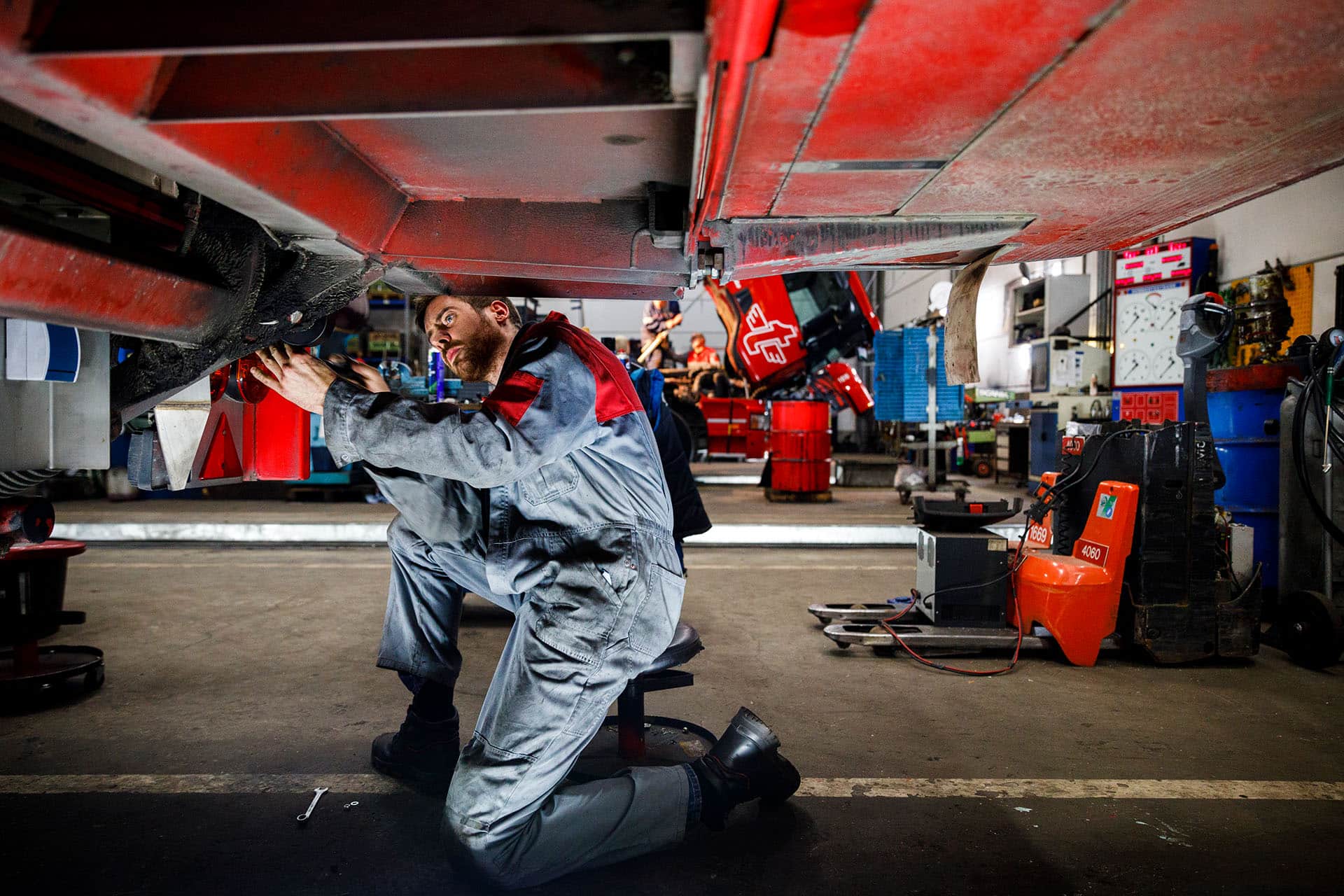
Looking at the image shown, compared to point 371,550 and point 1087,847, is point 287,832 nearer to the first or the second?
point 1087,847

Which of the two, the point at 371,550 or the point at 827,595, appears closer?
the point at 827,595

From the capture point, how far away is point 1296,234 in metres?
6.56

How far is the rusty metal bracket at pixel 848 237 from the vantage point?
60.7 inches

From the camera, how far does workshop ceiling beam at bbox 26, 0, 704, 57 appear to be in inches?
31.0

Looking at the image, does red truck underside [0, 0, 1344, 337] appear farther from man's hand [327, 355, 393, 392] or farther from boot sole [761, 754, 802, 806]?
boot sole [761, 754, 802, 806]

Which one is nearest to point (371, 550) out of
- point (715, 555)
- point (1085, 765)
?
point (715, 555)

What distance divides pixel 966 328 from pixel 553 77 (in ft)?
4.03

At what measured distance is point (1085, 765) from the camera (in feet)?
7.04

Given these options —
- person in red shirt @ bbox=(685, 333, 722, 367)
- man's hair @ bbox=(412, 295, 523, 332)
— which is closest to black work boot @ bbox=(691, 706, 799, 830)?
man's hair @ bbox=(412, 295, 523, 332)

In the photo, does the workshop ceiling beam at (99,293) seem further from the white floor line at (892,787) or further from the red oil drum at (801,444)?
the red oil drum at (801,444)

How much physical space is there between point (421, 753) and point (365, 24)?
179 centimetres

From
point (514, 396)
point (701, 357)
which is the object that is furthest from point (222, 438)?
point (701, 357)

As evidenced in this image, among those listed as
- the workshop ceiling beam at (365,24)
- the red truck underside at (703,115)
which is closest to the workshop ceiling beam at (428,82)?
the red truck underside at (703,115)

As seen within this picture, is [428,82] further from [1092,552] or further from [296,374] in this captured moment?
[1092,552]
